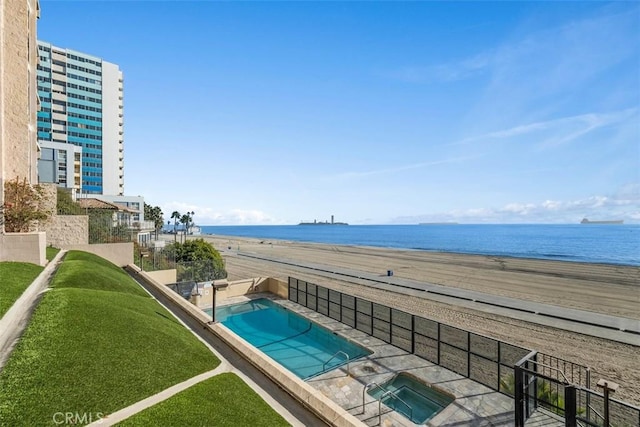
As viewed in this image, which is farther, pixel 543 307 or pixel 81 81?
pixel 81 81

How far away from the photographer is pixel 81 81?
7944 centimetres

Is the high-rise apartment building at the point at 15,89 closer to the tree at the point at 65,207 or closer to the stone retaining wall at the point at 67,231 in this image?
the stone retaining wall at the point at 67,231

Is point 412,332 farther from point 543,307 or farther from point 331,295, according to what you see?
point 543,307

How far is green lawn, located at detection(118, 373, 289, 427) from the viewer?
5909mm

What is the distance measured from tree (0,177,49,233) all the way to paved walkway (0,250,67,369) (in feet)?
19.5

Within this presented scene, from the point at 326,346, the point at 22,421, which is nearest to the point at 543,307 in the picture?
the point at 326,346

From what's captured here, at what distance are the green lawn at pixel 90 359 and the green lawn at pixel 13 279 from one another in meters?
1.08

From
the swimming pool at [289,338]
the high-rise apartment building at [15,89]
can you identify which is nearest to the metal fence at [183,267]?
the swimming pool at [289,338]

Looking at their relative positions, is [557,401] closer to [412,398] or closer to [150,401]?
[412,398]

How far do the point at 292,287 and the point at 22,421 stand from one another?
64.6 feet

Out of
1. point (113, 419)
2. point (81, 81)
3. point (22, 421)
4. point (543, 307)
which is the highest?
point (81, 81)

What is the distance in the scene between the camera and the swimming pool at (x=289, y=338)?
1510cm

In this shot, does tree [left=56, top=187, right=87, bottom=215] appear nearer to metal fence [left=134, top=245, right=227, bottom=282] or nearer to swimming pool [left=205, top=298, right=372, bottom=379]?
metal fence [left=134, top=245, right=227, bottom=282]

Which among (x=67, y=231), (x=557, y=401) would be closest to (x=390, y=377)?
(x=557, y=401)
